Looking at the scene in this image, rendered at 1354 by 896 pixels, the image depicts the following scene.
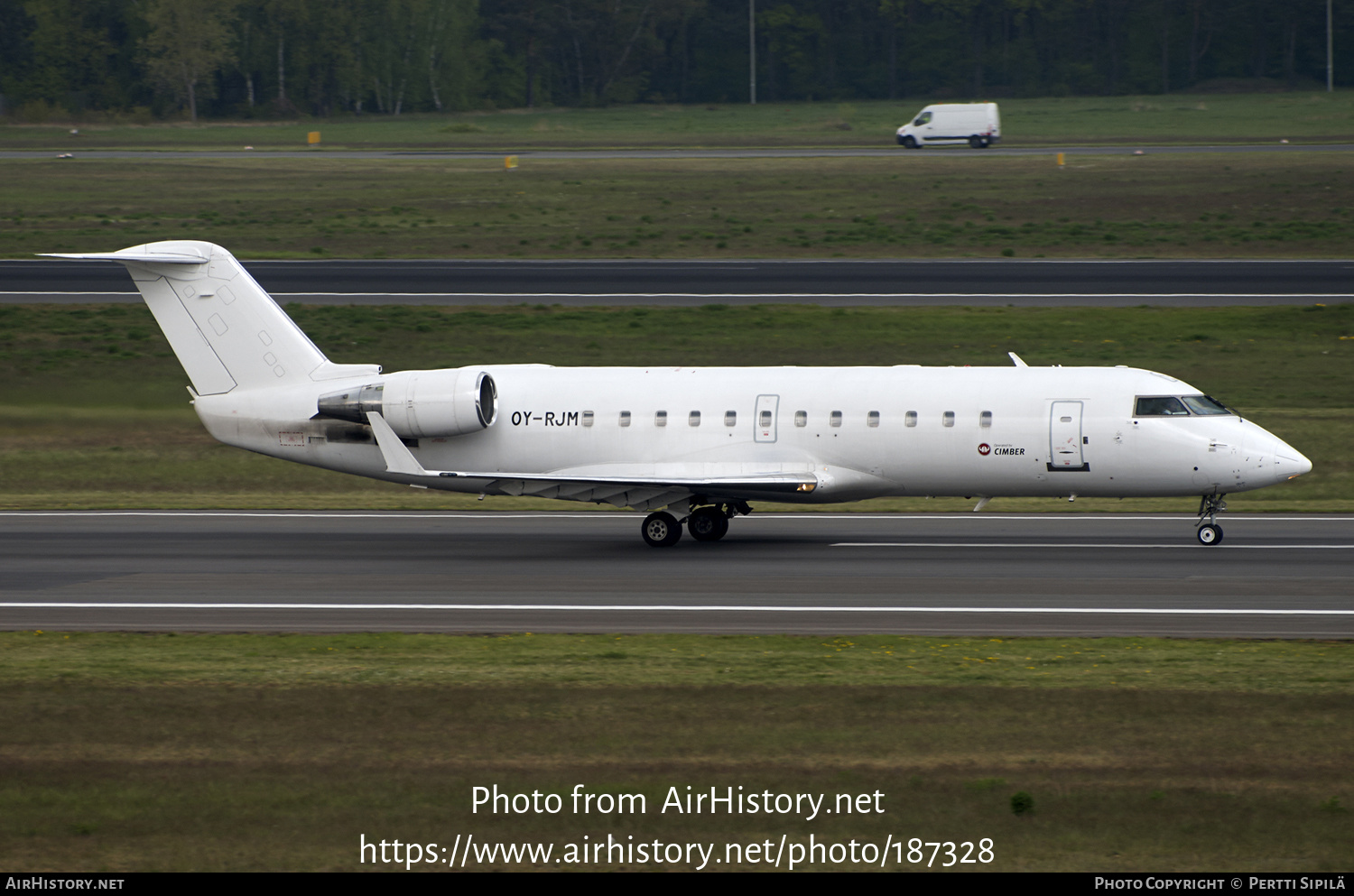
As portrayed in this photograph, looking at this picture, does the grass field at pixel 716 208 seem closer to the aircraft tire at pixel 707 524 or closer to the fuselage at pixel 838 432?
the fuselage at pixel 838 432

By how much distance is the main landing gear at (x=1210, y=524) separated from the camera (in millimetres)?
28344

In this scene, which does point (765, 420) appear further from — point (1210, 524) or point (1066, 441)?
point (1210, 524)

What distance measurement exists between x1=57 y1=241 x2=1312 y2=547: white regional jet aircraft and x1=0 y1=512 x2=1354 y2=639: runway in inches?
49.5

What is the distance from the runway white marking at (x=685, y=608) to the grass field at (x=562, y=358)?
1148 cm

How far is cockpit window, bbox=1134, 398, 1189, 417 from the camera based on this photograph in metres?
28.3

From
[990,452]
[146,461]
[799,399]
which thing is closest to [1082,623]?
[990,452]

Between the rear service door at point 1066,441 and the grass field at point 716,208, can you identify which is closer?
the rear service door at point 1066,441

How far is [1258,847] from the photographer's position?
12.4 m

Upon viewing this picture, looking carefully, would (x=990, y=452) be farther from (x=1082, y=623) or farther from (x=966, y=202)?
(x=966, y=202)

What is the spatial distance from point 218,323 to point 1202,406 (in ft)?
63.9

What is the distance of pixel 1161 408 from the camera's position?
93.0 feet

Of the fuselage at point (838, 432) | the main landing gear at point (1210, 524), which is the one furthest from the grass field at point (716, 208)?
the main landing gear at point (1210, 524)

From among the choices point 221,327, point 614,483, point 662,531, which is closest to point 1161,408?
point 662,531
